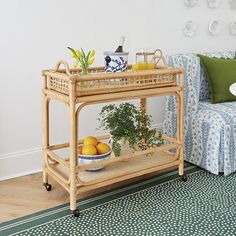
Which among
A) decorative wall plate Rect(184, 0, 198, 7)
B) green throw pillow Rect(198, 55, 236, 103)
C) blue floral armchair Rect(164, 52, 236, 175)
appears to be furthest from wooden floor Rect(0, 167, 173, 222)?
decorative wall plate Rect(184, 0, 198, 7)

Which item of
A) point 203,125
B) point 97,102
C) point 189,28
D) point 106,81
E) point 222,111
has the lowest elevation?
point 203,125

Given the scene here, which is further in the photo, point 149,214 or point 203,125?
point 203,125

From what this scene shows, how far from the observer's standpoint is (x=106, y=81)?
2.10m

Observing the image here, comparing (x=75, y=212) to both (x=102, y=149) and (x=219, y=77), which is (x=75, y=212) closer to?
(x=102, y=149)

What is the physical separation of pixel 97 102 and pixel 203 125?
0.98 meters

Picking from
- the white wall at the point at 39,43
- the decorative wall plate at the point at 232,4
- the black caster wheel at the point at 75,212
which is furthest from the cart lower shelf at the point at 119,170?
the decorative wall plate at the point at 232,4

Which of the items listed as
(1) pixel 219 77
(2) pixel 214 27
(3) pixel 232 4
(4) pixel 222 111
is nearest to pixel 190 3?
(2) pixel 214 27

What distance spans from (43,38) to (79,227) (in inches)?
51.9

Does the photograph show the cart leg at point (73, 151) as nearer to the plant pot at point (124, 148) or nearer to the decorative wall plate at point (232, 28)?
the plant pot at point (124, 148)

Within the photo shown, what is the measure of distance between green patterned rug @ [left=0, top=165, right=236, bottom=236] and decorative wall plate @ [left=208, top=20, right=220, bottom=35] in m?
1.61

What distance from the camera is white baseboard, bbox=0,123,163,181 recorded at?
2.48m

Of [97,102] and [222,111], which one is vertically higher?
[97,102]

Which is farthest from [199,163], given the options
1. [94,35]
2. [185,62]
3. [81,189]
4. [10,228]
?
[10,228]

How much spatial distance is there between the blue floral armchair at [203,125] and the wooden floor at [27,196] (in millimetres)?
492
